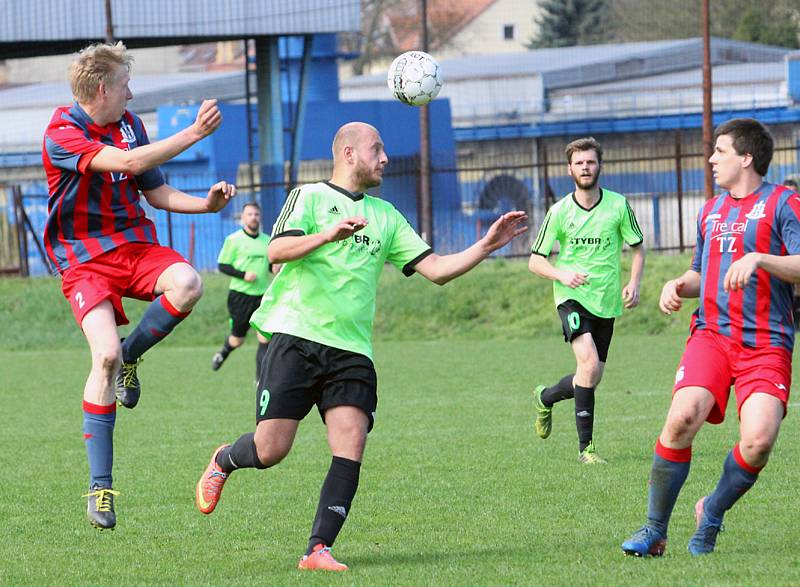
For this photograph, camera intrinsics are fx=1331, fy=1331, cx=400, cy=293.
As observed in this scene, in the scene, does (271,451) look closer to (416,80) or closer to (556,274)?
(416,80)

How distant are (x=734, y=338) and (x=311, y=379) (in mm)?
1895

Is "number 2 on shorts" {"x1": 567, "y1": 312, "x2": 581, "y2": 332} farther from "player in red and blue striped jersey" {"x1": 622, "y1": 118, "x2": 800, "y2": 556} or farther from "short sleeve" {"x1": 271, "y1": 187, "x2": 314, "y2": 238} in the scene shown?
"short sleeve" {"x1": 271, "y1": 187, "x2": 314, "y2": 238}

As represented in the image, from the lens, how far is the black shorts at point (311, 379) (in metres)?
6.04

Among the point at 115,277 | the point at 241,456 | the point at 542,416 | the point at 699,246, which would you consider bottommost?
the point at 542,416

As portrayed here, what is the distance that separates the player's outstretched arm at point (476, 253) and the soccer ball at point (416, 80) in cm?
190

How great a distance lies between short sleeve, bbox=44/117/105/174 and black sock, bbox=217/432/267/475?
1.50 metres

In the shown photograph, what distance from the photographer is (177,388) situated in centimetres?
1512

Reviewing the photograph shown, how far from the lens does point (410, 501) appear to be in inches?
303

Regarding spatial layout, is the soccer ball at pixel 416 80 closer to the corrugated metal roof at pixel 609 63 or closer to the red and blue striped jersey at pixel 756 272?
the red and blue striped jersey at pixel 756 272

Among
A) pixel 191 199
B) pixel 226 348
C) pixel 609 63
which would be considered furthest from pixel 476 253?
pixel 609 63

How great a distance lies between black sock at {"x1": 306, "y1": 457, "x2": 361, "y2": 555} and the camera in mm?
6010

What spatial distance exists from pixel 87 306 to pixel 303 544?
1.59m

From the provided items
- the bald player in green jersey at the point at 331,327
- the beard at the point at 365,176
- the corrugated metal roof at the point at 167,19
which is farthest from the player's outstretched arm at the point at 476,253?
the corrugated metal roof at the point at 167,19

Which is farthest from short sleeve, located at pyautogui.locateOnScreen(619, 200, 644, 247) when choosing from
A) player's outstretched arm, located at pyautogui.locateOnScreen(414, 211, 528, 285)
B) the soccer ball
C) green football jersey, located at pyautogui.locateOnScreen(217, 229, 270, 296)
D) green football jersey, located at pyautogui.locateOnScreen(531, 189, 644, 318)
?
green football jersey, located at pyautogui.locateOnScreen(217, 229, 270, 296)
